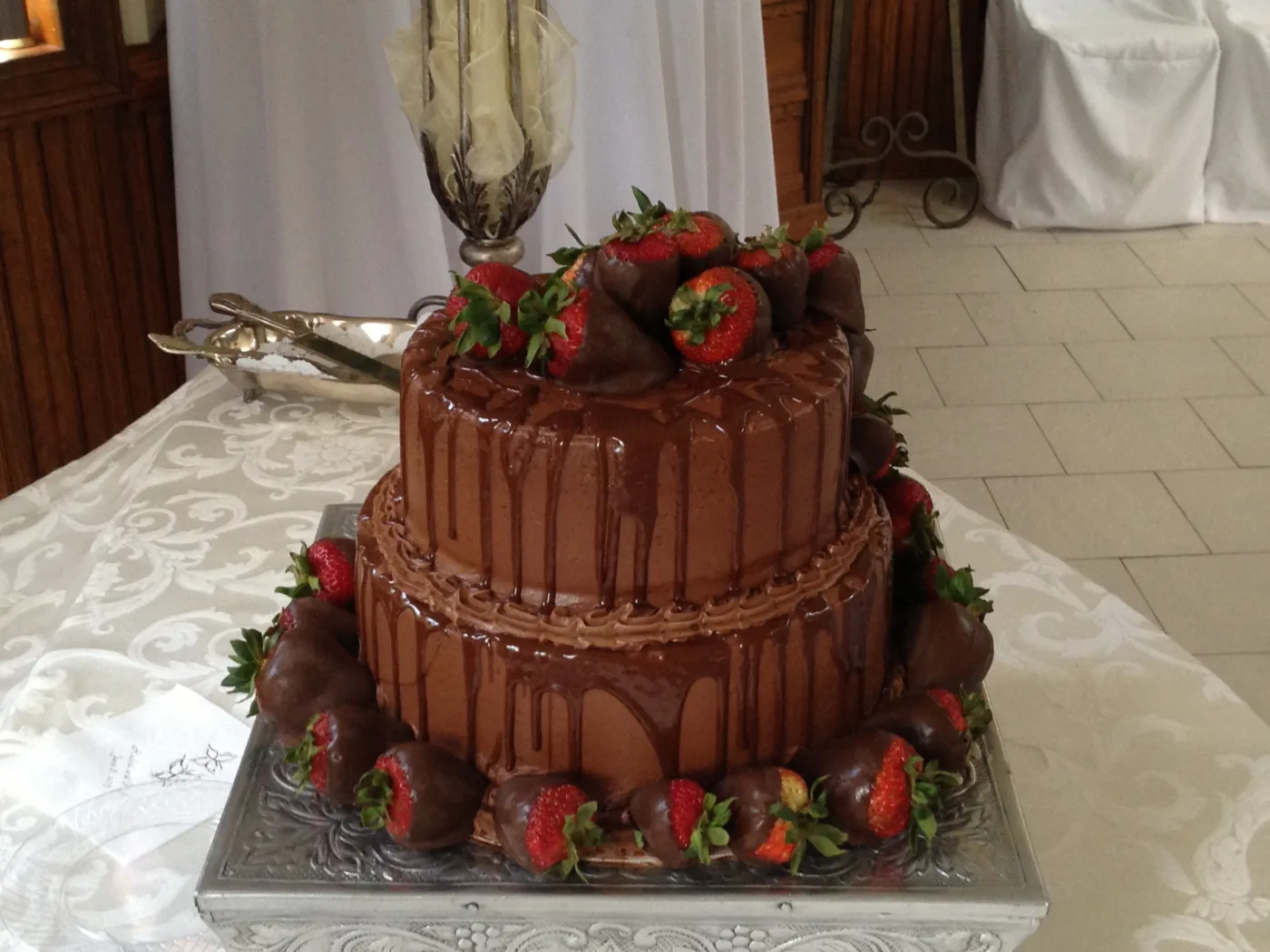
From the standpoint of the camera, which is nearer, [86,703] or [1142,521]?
[86,703]

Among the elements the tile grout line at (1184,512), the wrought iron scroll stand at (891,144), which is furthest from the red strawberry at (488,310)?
the wrought iron scroll stand at (891,144)

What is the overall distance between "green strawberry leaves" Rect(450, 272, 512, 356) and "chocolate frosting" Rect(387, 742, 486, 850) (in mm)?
301

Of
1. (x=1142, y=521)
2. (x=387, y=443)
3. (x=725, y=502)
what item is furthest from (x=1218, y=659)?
(x=725, y=502)

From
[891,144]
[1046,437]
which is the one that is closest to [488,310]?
[1046,437]

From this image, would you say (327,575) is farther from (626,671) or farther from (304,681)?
(626,671)

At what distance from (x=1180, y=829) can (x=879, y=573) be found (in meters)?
0.38

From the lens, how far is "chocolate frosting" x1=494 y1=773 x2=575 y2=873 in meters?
0.95

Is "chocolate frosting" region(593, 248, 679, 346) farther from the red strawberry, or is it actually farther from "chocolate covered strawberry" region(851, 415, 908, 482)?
"chocolate covered strawberry" region(851, 415, 908, 482)

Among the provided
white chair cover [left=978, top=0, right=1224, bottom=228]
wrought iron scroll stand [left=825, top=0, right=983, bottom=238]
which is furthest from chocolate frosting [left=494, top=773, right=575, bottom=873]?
white chair cover [left=978, top=0, right=1224, bottom=228]

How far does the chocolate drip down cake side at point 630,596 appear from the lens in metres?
0.95

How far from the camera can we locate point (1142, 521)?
2891mm

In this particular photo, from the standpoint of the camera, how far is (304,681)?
3.51 feet

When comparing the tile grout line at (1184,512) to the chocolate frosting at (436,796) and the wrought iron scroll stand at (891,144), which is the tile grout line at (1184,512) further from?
the chocolate frosting at (436,796)

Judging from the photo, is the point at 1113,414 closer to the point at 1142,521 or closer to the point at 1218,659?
the point at 1142,521
